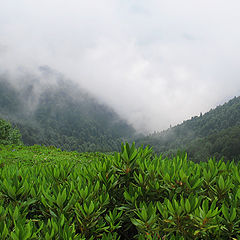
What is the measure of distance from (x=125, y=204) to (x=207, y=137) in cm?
11822

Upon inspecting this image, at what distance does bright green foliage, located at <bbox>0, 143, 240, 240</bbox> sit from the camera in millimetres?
1519

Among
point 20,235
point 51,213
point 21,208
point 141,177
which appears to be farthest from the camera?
point 141,177

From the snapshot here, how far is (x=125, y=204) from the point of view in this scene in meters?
1.92

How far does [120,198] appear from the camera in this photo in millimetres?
2139

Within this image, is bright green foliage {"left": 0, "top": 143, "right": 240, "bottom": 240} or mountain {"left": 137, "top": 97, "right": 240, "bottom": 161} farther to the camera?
mountain {"left": 137, "top": 97, "right": 240, "bottom": 161}

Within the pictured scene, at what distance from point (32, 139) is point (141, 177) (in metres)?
157

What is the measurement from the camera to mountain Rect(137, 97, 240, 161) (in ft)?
291

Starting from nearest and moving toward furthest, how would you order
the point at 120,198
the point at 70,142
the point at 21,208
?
the point at 21,208
the point at 120,198
the point at 70,142

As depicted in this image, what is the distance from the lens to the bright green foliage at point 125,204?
4.98 feet

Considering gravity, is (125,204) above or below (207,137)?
above

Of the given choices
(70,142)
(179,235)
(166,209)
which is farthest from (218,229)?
(70,142)

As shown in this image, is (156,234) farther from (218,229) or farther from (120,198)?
(120,198)

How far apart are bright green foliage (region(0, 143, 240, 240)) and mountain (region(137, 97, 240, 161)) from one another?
5944 centimetres

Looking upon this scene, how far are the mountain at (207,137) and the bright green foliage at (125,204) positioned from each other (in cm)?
5944
